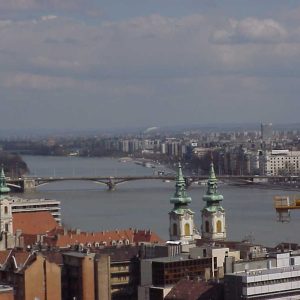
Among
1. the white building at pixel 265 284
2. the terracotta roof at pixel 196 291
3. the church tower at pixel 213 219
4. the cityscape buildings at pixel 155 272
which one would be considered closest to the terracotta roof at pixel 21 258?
the cityscape buildings at pixel 155 272

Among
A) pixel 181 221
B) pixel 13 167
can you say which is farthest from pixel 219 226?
pixel 13 167

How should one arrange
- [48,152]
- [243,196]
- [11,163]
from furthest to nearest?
[48,152] < [11,163] < [243,196]

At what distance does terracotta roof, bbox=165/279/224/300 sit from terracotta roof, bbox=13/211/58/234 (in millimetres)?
7754

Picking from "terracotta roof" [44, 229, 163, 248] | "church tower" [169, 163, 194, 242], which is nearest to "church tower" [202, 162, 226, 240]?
"church tower" [169, 163, 194, 242]

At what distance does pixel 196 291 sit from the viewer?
13.7 m

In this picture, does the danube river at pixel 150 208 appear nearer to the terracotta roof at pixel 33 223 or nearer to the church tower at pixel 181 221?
the terracotta roof at pixel 33 223

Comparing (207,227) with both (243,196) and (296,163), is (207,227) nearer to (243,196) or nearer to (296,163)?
(243,196)

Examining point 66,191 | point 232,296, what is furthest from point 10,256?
point 66,191

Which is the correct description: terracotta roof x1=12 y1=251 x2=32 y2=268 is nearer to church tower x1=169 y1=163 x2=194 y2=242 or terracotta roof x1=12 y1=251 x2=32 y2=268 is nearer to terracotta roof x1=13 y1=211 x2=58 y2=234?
church tower x1=169 y1=163 x2=194 y2=242

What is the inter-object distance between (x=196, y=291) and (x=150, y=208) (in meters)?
16.9

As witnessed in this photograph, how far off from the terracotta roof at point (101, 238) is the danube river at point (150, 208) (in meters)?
2.44

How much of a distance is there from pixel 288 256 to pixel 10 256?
128 inches

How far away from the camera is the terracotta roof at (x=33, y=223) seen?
21719mm

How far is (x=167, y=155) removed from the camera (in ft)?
239
